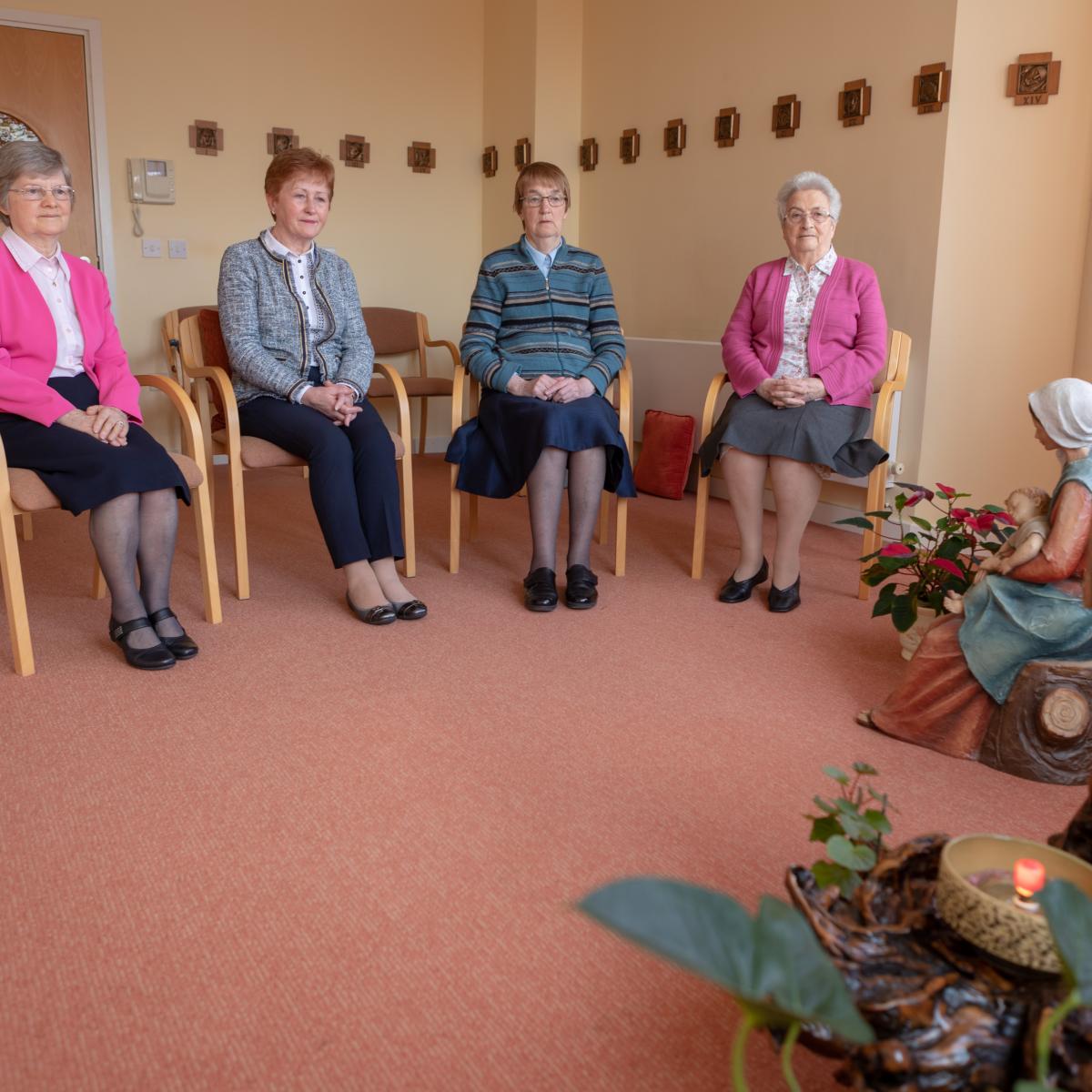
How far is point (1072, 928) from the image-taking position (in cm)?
77

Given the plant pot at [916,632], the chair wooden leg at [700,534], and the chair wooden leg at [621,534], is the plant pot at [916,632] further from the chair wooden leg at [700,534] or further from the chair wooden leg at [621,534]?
the chair wooden leg at [621,534]

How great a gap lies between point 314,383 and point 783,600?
147 cm

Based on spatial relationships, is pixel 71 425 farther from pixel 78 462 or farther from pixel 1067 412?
pixel 1067 412

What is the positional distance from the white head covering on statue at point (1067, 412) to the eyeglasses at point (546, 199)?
167cm

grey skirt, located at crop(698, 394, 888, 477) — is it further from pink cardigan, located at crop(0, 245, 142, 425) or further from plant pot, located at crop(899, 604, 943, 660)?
pink cardigan, located at crop(0, 245, 142, 425)

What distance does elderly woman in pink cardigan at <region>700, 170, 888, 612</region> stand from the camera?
10.0 feet

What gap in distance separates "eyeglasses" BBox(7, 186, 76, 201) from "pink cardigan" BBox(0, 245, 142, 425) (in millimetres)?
130

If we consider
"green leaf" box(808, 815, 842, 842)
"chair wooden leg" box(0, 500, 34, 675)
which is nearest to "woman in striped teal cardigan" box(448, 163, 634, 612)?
"chair wooden leg" box(0, 500, 34, 675)

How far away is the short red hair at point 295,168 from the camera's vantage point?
2.94 metres

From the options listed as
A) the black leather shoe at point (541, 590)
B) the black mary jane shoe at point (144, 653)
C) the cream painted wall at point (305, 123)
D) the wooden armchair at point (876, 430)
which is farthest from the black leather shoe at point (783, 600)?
the cream painted wall at point (305, 123)

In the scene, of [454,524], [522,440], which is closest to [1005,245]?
[522,440]

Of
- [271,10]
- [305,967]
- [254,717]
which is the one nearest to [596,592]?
[254,717]

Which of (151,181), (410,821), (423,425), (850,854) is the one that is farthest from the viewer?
(423,425)

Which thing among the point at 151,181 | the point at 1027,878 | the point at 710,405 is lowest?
the point at 1027,878
